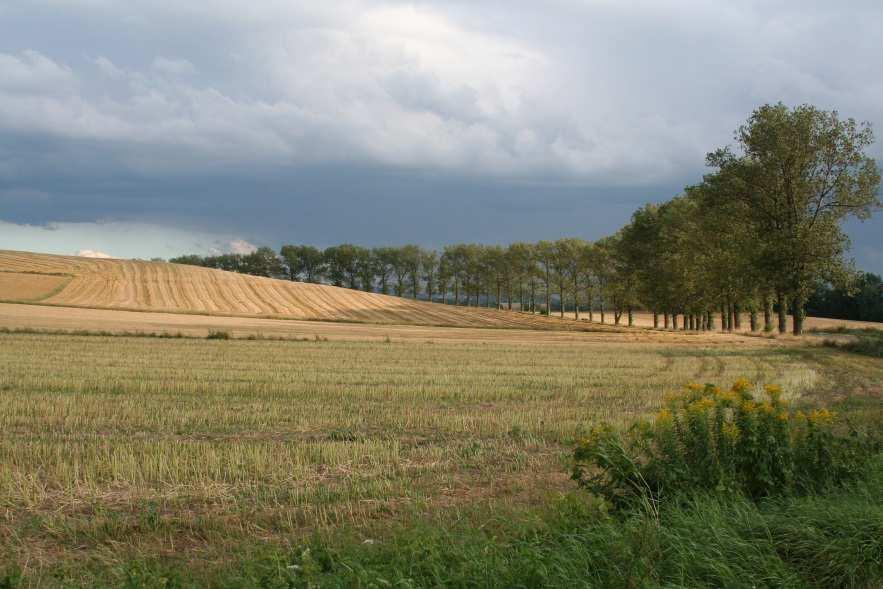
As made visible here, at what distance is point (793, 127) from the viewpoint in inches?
1868

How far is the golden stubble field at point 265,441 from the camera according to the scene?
325 inches

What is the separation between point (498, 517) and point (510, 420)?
7184 mm

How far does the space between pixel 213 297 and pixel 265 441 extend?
73316mm

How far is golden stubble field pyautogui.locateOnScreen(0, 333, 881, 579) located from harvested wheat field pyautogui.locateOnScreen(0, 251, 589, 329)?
48.2 m

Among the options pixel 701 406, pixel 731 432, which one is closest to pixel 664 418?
pixel 701 406

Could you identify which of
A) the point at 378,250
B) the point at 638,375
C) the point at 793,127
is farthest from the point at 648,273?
the point at 378,250

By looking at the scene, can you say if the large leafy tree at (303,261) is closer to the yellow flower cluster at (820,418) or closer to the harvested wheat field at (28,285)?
the harvested wheat field at (28,285)

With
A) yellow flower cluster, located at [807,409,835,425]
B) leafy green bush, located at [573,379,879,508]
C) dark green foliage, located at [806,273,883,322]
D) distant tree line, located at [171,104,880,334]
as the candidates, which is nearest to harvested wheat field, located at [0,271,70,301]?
distant tree line, located at [171,104,880,334]

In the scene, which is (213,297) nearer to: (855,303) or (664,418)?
(664,418)

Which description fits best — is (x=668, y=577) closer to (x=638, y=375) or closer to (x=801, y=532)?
(x=801, y=532)

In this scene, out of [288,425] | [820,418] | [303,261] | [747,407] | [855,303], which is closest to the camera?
[747,407]

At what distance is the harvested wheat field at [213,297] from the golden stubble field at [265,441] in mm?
48192

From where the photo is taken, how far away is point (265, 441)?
12742mm

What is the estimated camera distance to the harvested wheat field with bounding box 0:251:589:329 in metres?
75.2
